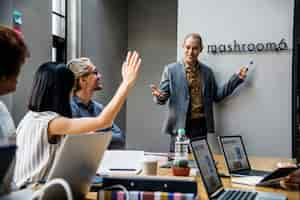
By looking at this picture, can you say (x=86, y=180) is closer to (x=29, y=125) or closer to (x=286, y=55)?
(x=29, y=125)

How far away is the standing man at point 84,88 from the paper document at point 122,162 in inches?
33.0

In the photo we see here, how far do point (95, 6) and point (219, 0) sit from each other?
1.75m

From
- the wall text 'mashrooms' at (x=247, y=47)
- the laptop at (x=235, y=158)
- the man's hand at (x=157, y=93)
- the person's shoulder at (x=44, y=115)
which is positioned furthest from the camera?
the wall text 'mashrooms' at (x=247, y=47)

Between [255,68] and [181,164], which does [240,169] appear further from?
[255,68]

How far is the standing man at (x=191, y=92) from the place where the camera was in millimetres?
3488

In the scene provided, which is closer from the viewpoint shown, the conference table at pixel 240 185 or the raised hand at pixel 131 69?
the conference table at pixel 240 185

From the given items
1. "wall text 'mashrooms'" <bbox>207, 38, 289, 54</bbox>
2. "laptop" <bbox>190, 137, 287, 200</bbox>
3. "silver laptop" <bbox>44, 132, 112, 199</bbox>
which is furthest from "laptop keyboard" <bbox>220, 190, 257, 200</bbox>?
"wall text 'mashrooms'" <bbox>207, 38, 289, 54</bbox>

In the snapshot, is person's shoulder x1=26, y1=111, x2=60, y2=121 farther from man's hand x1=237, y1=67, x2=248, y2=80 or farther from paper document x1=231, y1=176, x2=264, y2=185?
man's hand x1=237, y1=67, x2=248, y2=80

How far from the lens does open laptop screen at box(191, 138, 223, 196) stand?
1407mm

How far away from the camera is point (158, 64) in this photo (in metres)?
5.76

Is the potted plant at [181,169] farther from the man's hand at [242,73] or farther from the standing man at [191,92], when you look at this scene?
the man's hand at [242,73]

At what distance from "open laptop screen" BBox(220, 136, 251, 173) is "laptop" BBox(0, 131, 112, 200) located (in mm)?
853

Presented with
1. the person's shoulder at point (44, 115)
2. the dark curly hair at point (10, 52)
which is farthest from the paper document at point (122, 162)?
A: the dark curly hair at point (10, 52)

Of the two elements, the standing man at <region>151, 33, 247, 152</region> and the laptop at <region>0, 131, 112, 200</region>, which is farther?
the standing man at <region>151, 33, 247, 152</region>
